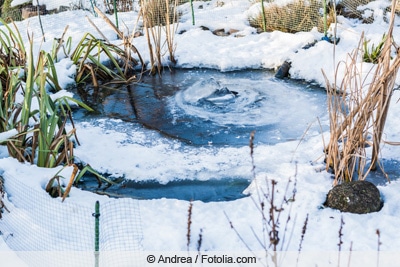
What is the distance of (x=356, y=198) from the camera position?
3.75 meters

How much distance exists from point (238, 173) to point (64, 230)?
4.72 ft

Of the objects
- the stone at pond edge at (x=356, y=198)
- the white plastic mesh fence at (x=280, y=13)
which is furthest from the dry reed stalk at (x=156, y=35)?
the stone at pond edge at (x=356, y=198)

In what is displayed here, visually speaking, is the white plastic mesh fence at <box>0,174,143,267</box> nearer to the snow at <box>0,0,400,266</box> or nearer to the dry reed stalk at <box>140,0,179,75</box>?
the snow at <box>0,0,400,266</box>

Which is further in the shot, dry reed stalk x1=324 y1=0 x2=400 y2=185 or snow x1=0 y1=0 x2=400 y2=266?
dry reed stalk x1=324 y1=0 x2=400 y2=185

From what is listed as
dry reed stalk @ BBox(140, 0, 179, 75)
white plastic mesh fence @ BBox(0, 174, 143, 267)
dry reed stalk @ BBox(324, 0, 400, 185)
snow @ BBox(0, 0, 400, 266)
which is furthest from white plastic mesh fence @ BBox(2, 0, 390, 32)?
white plastic mesh fence @ BBox(0, 174, 143, 267)

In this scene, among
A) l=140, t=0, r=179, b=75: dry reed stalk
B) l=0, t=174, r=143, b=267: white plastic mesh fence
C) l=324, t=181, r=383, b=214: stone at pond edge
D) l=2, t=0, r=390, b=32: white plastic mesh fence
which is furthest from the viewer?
l=2, t=0, r=390, b=32: white plastic mesh fence

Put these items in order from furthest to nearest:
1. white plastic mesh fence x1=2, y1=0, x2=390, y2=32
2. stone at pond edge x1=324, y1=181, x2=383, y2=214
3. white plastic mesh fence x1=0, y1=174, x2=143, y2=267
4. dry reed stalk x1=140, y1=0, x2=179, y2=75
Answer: white plastic mesh fence x1=2, y1=0, x2=390, y2=32
dry reed stalk x1=140, y1=0, x2=179, y2=75
stone at pond edge x1=324, y1=181, x2=383, y2=214
white plastic mesh fence x1=0, y1=174, x2=143, y2=267

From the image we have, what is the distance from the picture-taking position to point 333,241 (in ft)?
11.2

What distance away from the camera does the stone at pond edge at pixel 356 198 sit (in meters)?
3.73

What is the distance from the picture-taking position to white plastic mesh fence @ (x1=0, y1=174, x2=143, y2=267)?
330 centimetres

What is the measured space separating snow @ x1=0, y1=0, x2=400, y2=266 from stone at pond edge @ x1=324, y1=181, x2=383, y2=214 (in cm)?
6

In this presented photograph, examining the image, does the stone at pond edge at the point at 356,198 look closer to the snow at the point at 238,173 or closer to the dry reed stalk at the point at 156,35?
the snow at the point at 238,173

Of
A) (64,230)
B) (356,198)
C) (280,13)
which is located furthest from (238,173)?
(280,13)

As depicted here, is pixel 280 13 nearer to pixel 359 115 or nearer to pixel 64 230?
pixel 359 115
